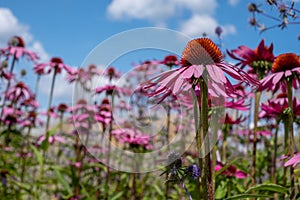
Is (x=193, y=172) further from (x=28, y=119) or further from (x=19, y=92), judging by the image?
(x=28, y=119)

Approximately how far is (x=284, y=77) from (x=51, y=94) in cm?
208

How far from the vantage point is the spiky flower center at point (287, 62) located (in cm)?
164

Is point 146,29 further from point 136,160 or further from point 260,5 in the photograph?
point 136,160

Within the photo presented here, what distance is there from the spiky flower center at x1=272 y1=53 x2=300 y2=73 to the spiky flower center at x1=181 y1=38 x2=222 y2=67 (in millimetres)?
559

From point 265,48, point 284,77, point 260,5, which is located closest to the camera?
point 284,77

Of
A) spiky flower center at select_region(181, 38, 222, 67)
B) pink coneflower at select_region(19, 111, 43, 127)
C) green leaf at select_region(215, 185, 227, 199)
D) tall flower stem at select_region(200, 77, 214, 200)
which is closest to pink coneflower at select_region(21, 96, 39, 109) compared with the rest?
pink coneflower at select_region(19, 111, 43, 127)

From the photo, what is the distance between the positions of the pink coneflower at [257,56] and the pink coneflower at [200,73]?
805mm

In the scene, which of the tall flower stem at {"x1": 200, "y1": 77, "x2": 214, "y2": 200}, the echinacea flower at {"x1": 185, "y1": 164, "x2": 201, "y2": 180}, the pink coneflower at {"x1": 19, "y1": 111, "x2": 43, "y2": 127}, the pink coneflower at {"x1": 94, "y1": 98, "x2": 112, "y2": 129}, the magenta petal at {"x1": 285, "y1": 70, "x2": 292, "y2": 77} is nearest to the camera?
the tall flower stem at {"x1": 200, "y1": 77, "x2": 214, "y2": 200}

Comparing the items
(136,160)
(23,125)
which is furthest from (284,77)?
(23,125)

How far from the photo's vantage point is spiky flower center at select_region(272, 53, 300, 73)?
1637 mm

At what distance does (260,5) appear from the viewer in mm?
2426

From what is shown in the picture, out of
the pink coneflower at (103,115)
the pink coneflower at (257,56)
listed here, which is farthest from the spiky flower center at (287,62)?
the pink coneflower at (103,115)

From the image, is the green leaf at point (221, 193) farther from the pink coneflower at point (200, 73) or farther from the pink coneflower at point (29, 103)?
the pink coneflower at point (29, 103)

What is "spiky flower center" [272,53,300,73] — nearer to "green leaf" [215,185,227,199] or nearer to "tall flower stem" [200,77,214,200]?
"tall flower stem" [200,77,214,200]
